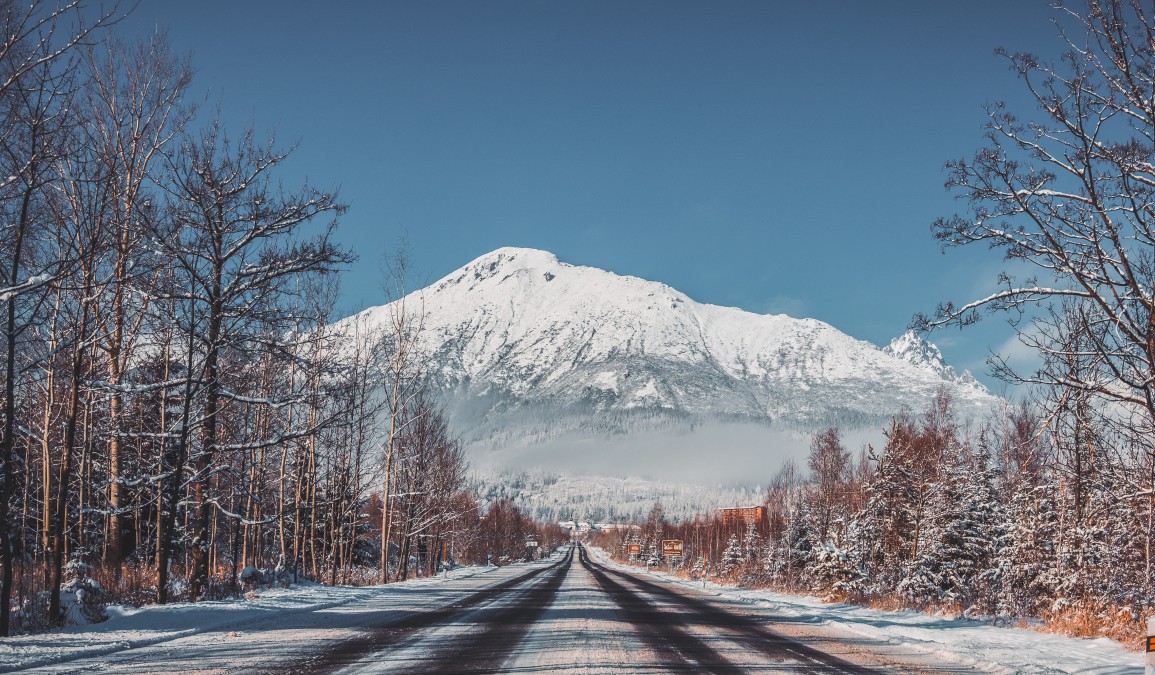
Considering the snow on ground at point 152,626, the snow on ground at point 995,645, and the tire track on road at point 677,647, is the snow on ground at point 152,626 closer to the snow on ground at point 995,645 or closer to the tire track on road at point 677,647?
the tire track on road at point 677,647

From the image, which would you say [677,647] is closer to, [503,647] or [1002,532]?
[503,647]

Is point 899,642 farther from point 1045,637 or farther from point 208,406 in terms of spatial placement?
point 208,406

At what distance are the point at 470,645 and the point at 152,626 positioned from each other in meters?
5.18

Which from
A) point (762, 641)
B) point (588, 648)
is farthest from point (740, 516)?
point (588, 648)

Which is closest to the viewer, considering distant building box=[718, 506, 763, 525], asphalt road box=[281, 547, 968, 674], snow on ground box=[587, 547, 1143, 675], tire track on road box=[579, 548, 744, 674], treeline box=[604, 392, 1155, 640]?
asphalt road box=[281, 547, 968, 674]

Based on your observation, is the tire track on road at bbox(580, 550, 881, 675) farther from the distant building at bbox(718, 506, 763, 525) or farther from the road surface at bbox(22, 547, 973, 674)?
the distant building at bbox(718, 506, 763, 525)

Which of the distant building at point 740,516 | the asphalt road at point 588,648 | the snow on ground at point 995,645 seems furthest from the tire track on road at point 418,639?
the distant building at point 740,516

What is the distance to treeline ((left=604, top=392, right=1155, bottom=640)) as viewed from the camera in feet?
46.9

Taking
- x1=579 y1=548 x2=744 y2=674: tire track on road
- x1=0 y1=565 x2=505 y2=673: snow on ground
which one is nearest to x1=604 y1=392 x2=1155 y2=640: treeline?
x1=579 y1=548 x2=744 y2=674: tire track on road

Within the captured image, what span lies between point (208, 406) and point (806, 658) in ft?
44.6

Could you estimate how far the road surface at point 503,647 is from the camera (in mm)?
8555

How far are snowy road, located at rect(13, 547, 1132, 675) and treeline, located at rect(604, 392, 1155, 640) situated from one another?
362cm

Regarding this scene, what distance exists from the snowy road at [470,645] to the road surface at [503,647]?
2 centimetres

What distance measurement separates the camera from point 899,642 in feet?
44.2
